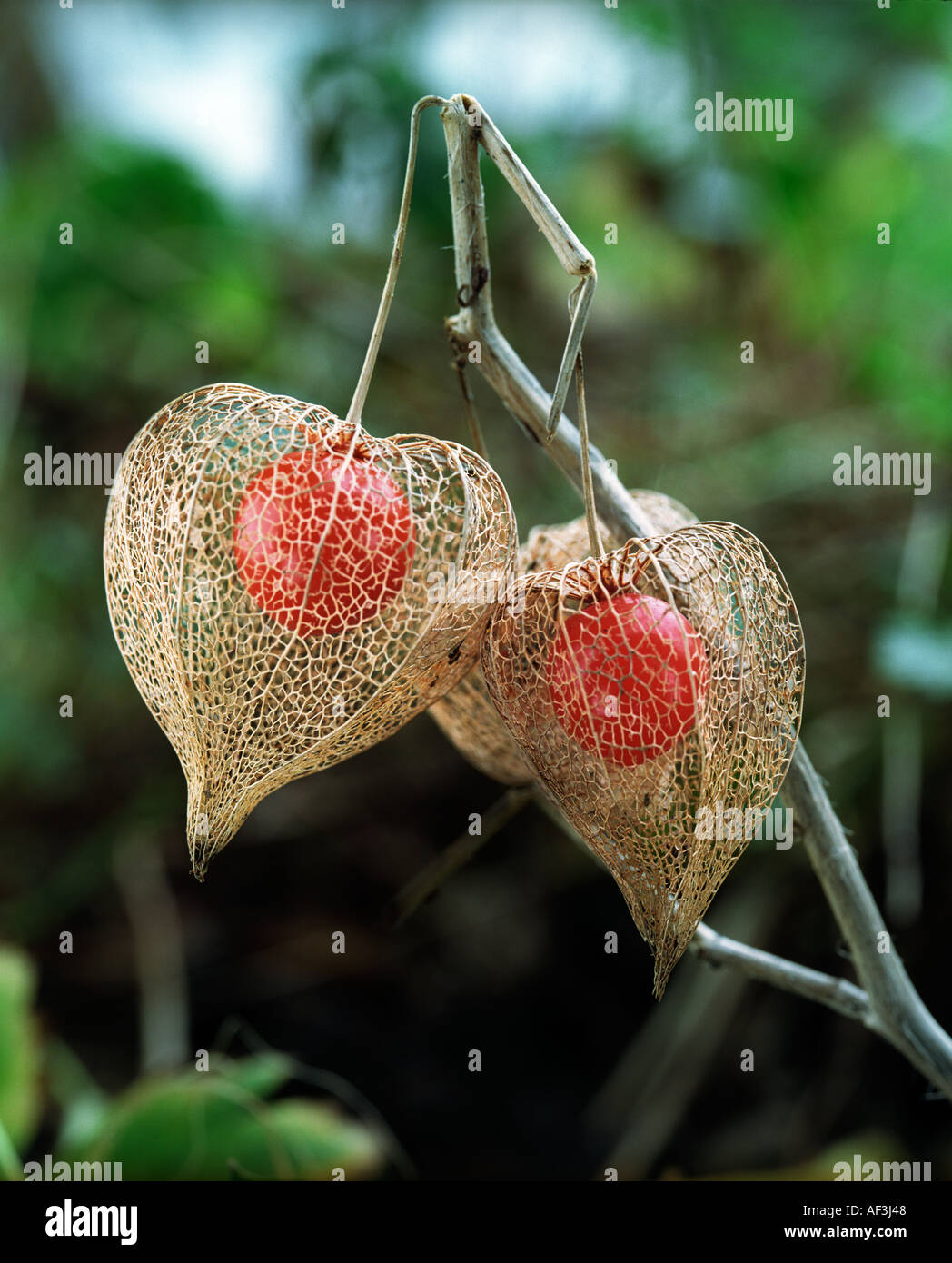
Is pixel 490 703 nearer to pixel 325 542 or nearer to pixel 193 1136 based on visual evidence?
pixel 325 542

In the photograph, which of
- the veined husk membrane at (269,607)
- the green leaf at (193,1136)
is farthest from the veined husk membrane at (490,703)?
the green leaf at (193,1136)

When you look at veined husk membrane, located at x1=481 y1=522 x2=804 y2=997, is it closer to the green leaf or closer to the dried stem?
the dried stem

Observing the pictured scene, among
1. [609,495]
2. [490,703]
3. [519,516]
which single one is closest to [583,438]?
[609,495]

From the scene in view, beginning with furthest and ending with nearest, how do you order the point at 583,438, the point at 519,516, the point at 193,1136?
the point at 519,516 → the point at 193,1136 → the point at 583,438

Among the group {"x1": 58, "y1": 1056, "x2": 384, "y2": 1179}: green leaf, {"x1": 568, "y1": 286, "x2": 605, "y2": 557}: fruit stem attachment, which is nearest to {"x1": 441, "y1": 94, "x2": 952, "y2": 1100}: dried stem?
{"x1": 568, "y1": 286, "x2": 605, "y2": 557}: fruit stem attachment

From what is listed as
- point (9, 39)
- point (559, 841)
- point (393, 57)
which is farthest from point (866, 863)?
point (9, 39)

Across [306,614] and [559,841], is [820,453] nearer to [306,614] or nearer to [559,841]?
[559,841]
